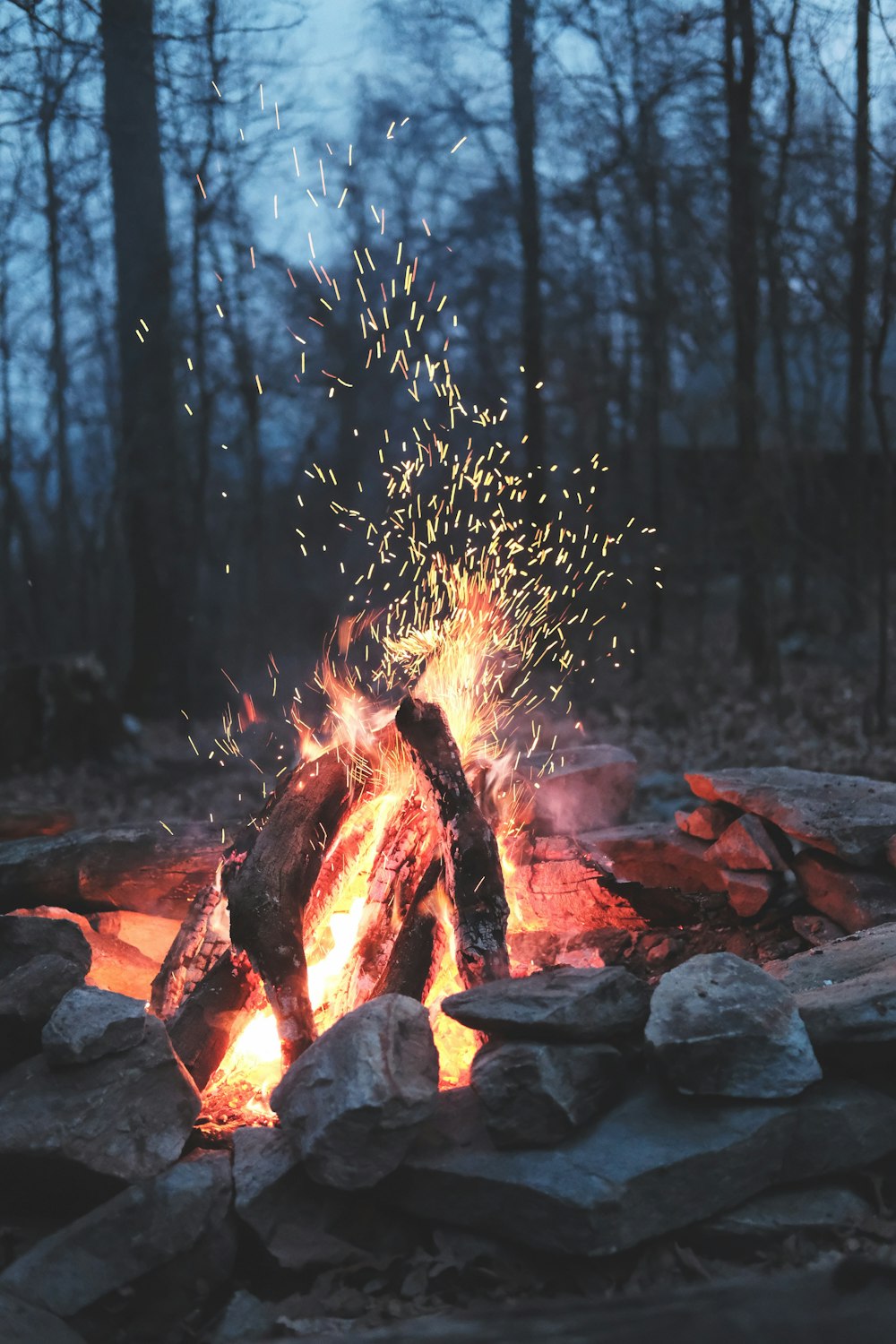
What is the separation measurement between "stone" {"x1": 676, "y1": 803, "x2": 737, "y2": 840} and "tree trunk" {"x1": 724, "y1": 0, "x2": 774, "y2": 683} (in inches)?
251

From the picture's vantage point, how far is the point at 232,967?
3.70 metres

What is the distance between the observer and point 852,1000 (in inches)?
115

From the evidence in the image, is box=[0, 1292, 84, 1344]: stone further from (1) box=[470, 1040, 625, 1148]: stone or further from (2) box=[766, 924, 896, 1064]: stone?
(2) box=[766, 924, 896, 1064]: stone

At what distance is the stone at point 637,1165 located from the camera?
256 cm

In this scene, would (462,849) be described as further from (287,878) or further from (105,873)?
(105,873)

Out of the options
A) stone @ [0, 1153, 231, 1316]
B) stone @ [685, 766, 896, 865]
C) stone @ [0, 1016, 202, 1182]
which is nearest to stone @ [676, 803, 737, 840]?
stone @ [685, 766, 896, 865]

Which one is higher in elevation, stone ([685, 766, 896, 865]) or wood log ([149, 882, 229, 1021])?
stone ([685, 766, 896, 865])

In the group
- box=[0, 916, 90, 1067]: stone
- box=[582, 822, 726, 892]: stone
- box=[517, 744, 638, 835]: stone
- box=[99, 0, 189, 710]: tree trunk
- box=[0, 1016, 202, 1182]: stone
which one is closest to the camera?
box=[0, 1016, 202, 1182]: stone

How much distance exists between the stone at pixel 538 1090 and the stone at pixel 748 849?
5.94 feet

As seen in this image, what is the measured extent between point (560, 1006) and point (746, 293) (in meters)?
10.8

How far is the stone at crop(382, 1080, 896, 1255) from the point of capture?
8.40ft

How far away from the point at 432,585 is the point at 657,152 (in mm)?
10445

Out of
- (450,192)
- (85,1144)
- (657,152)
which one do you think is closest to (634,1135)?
(85,1144)

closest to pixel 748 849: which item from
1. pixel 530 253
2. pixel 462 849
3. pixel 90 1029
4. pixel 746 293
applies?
pixel 462 849
